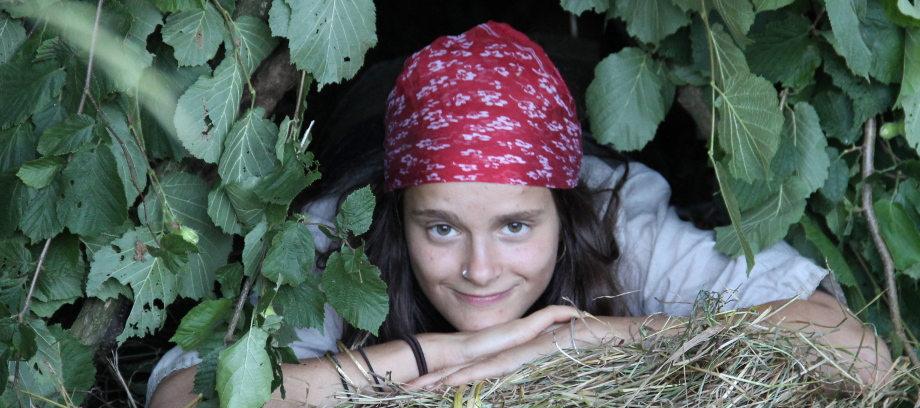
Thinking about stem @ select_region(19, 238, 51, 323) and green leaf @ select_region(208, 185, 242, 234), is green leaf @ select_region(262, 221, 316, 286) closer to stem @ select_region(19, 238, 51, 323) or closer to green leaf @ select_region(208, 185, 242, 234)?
green leaf @ select_region(208, 185, 242, 234)

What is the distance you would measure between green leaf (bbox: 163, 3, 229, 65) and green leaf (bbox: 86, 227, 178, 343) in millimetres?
375

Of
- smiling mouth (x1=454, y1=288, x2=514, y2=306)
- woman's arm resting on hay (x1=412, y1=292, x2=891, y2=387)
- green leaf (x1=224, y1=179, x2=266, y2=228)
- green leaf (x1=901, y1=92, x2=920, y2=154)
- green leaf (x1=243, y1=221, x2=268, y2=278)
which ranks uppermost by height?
green leaf (x1=901, y1=92, x2=920, y2=154)

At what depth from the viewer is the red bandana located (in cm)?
191

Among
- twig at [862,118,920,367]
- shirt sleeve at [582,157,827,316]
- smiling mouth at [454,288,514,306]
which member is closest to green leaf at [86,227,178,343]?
smiling mouth at [454,288,514,306]

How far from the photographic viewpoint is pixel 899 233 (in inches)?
80.5

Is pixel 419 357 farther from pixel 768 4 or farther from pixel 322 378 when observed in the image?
pixel 768 4

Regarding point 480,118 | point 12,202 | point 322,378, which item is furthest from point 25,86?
point 480,118

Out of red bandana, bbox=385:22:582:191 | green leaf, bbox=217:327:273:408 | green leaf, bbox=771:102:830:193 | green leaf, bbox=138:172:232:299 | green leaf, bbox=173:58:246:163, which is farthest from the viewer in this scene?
green leaf, bbox=771:102:830:193

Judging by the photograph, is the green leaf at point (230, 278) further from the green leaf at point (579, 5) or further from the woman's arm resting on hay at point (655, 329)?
the green leaf at point (579, 5)

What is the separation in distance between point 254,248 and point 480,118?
0.65 metres

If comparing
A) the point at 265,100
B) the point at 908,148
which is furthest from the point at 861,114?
the point at 265,100

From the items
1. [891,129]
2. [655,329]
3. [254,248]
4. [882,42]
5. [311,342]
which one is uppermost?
[882,42]

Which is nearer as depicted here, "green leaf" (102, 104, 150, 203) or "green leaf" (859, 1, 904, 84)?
"green leaf" (102, 104, 150, 203)

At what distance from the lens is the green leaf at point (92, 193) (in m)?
1.46
